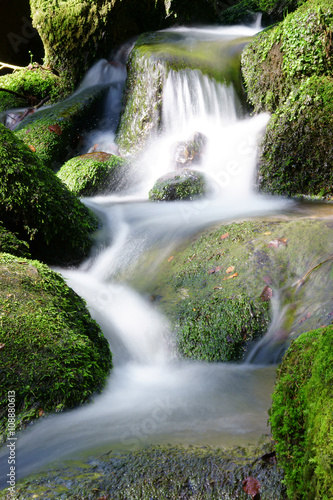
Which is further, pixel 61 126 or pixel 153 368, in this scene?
pixel 61 126

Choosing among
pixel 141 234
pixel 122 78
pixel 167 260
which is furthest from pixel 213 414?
pixel 122 78

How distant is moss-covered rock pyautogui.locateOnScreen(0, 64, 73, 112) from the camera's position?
36.3 feet

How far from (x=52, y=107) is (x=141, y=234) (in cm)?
637

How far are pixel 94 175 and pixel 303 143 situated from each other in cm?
358

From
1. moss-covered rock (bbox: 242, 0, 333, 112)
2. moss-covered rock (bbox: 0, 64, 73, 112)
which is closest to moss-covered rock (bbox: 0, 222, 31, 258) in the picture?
moss-covered rock (bbox: 242, 0, 333, 112)

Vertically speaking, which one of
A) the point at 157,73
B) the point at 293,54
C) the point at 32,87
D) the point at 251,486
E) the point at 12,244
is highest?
the point at 32,87

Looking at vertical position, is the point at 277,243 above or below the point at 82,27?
below

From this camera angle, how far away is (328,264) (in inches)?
140

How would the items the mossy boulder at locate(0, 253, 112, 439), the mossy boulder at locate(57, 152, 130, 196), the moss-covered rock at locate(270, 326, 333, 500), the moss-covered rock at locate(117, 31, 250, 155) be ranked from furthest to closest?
1. the moss-covered rock at locate(117, 31, 250, 155)
2. the mossy boulder at locate(57, 152, 130, 196)
3. the mossy boulder at locate(0, 253, 112, 439)
4. the moss-covered rock at locate(270, 326, 333, 500)

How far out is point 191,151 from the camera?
8.09 m

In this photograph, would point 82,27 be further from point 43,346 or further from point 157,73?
point 43,346

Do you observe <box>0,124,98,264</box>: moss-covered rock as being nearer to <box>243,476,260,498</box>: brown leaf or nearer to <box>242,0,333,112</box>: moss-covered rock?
<box>243,476,260,498</box>: brown leaf

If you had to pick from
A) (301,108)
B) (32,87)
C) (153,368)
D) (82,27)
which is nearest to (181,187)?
(301,108)

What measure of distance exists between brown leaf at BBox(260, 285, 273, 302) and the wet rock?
15.7 ft
